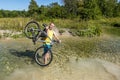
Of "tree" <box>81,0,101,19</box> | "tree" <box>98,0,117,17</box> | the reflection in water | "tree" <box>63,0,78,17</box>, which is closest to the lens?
the reflection in water

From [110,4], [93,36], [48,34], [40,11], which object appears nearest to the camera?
[48,34]

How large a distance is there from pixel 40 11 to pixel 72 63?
49.9 meters

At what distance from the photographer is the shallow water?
1184 centimetres

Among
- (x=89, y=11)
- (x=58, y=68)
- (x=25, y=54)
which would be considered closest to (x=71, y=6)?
(x=89, y=11)

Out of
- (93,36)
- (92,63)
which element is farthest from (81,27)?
(92,63)

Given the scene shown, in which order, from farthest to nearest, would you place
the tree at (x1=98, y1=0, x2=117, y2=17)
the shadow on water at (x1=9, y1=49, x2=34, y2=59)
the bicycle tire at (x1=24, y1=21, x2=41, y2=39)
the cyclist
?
the tree at (x1=98, y1=0, x2=117, y2=17) < the shadow on water at (x1=9, y1=49, x2=34, y2=59) < the bicycle tire at (x1=24, y1=21, x2=41, y2=39) < the cyclist

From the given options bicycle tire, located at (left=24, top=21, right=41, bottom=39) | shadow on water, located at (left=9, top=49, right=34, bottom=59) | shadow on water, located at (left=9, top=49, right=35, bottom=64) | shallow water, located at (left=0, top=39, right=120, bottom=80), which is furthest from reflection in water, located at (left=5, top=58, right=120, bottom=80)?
shadow on water, located at (left=9, top=49, right=34, bottom=59)

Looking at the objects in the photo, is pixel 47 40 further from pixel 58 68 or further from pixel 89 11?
pixel 89 11

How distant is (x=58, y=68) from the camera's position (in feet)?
44.1

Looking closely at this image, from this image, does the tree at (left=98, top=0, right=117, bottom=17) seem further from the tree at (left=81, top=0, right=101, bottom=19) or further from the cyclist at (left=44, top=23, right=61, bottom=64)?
the cyclist at (left=44, top=23, right=61, bottom=64)

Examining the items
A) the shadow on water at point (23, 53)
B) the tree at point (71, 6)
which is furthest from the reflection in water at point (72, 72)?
the tree at point (71, 6)

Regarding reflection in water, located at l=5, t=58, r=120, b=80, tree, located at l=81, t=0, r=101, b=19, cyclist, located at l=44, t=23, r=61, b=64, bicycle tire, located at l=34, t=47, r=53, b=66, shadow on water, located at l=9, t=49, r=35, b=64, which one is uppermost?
tree, located at l=81, t=0, r=101, b=19

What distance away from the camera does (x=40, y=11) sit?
208 ft

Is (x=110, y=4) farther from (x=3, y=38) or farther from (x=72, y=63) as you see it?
(x=72, y=63)
